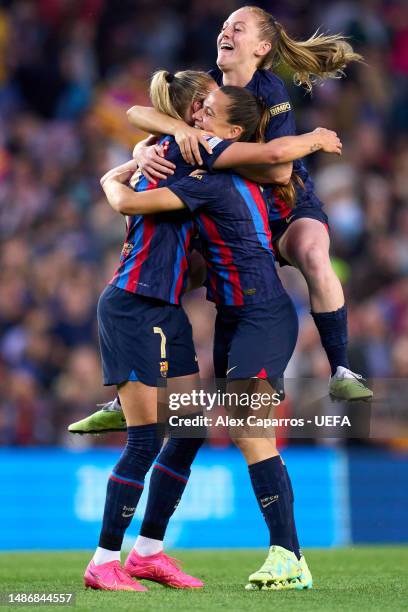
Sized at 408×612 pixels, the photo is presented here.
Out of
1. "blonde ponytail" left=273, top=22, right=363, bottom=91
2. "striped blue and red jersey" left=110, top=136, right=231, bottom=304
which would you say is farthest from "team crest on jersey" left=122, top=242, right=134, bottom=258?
"blonde ponytail" left=273, top=22, right=363, bottom=91

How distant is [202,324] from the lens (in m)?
11.0

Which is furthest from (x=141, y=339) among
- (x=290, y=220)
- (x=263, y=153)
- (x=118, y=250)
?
(x=118, y=250)

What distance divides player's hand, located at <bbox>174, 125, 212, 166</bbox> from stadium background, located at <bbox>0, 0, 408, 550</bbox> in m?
3.24

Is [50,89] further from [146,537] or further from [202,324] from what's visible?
[146,537]

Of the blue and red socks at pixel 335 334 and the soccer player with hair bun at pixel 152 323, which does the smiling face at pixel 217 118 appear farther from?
the blue and red socks at pixel 335 334

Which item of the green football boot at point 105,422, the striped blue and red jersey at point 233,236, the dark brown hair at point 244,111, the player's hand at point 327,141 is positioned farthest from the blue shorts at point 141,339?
the player's hand at point 327,141

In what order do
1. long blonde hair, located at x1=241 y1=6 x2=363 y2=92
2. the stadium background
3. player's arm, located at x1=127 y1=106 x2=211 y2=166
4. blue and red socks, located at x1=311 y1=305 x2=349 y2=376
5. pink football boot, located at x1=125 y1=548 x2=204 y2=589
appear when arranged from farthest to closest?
the stadium background
long blonde hair, located at x1=241 y1=6 x2=363 y2=92
blue and red socks, located at x1=311 y1=305 x2=349 y2=376
pink football boot, located at x1=125 y1=548 x2=204 y2=589
player's arm, located at x1=127 y1=106 x2=211 y2=166

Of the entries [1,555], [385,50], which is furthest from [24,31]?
[1,555]

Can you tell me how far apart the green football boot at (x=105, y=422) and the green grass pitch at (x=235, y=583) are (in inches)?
28.1

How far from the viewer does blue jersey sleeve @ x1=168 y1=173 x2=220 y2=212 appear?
5531 millimetres

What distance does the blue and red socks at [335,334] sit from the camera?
241 inches

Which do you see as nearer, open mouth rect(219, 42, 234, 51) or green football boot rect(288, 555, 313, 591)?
green football boot rect(288, 555, 313, 591)

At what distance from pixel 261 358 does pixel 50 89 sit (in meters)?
8.38

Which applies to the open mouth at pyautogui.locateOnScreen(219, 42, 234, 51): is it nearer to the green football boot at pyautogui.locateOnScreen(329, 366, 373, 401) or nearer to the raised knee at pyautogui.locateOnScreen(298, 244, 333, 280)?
the raised knee at pyautogui.locateOnScreen(298, 244, 333, 280)
